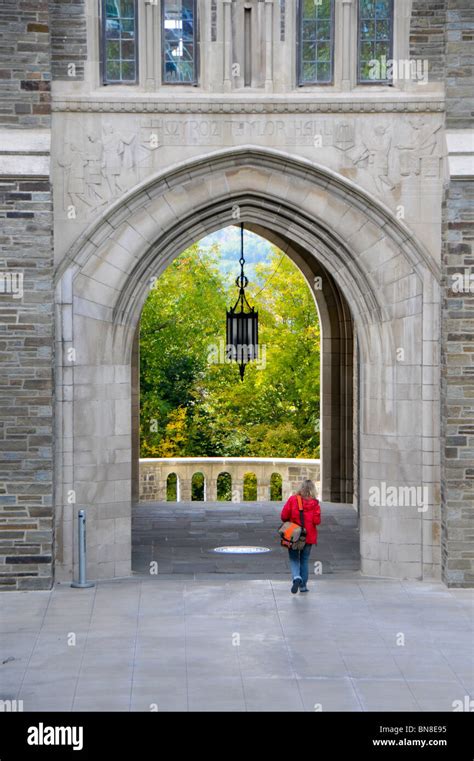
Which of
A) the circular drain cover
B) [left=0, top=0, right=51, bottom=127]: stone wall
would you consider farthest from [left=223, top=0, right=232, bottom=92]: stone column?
the circular drain cover

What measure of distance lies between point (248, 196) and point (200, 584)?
444 cm

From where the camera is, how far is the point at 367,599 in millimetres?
14289

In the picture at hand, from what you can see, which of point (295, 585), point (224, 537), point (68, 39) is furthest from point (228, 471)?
point (68, 39)

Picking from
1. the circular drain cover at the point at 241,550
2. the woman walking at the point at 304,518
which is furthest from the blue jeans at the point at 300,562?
the circular drain cover at the point at 241,550

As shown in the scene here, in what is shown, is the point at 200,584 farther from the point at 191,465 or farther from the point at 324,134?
the point at 191,465

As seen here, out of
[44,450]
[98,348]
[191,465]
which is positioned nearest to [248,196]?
[98,348]

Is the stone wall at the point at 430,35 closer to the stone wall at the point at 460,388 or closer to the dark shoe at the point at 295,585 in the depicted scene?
the stone wall at the point at 460,388

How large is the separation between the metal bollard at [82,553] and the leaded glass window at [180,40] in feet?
16.3

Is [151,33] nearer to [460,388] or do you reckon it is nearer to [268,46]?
[268,46]

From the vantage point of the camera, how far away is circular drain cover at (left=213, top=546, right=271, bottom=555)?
1702 centimetres

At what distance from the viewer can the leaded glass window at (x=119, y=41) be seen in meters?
15.0

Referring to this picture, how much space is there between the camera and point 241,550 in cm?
1720

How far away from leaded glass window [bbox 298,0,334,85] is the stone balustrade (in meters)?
9.99

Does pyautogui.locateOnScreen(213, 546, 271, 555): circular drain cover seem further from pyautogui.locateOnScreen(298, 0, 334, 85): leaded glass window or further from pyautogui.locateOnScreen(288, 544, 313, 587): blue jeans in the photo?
pyautogui.locateOnScreen(298, 0, 334, 85): leaded glass window
